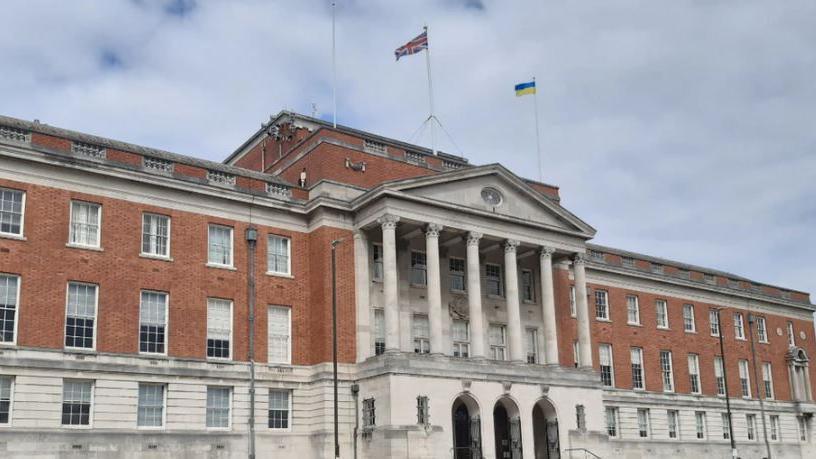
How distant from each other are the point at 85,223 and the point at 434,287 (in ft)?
52.7

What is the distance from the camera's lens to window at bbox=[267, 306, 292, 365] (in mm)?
43281

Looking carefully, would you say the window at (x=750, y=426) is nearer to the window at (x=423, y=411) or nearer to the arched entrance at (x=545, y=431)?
the arched entrance at (x=545, y=431)

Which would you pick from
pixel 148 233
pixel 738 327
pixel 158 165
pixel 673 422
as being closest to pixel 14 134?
pixel 158 165

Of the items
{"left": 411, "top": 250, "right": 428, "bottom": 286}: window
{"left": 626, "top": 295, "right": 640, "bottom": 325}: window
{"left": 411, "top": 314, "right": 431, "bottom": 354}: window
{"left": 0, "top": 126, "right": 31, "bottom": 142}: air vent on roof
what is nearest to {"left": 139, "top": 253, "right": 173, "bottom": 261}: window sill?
{"left": 0, "top": 126, "right": 31, "bottom": 142}: air vent on roof

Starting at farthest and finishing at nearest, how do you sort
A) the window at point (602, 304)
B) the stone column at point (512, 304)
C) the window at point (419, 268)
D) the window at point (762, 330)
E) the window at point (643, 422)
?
the window at point (762, 330), the window at point (602, 304), the window at point (643, 422), the window at point (419, 268), the stone column at point (512, 304)

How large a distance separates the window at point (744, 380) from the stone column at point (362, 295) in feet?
Result: 115

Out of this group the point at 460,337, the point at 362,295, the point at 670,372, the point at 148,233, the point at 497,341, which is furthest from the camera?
the point at 670,372

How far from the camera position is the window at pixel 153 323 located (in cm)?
3953

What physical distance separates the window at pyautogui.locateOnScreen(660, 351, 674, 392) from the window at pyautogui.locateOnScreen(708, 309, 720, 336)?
18.3ft

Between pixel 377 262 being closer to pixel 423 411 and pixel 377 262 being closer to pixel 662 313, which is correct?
pixel 423 411

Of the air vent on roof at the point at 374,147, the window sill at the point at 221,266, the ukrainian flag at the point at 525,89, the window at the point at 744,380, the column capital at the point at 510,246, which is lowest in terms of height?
the window at the point at 744,380

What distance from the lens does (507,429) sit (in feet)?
153

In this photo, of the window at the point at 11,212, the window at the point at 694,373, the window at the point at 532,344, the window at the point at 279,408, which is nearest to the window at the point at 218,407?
the window at the point at 279,408

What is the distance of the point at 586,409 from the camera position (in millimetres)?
48125
